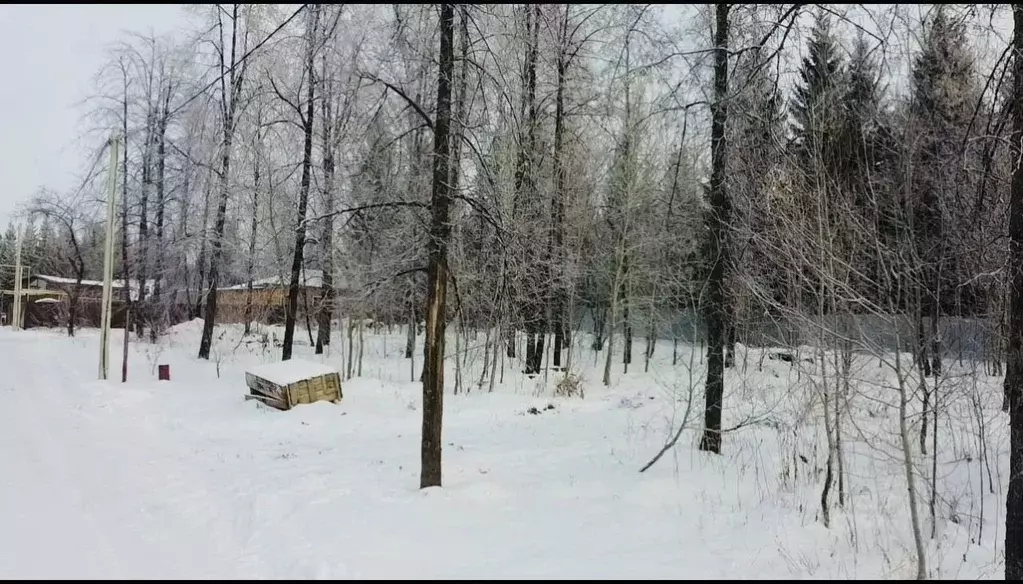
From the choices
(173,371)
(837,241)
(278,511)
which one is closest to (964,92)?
(837,241)

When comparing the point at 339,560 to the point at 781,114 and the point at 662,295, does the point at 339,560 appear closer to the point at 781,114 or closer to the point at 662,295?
the point at 781,114

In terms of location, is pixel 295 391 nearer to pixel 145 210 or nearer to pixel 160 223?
pixel 160 223

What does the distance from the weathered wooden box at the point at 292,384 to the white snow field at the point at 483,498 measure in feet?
2.28

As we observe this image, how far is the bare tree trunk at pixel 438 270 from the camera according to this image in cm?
570

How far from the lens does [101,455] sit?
732 cm

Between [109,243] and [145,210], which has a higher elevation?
[145,210]

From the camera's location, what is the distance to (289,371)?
11.5 m


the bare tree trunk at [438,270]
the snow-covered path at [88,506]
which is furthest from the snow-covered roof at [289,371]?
the bare tree trunk at [438,270]

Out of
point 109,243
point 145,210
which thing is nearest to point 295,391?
point 109,243

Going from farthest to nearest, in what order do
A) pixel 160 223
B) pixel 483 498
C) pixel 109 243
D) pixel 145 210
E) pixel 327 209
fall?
pixel 145 210 < pixel 160 223 < pixel 327 209 < pixel 109 243 < pixel 483 498

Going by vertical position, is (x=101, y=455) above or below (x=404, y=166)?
below

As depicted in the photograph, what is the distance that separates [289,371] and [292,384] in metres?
0.53

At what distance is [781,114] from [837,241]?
1398mm

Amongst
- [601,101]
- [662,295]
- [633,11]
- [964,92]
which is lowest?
[662,295]
